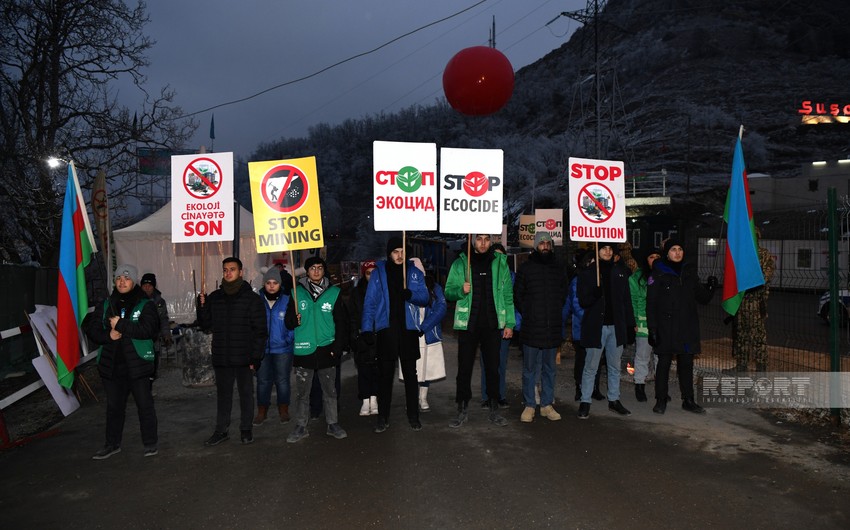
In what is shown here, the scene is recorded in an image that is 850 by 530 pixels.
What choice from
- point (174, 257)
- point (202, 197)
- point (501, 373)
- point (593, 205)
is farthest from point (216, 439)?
point (174, 257)

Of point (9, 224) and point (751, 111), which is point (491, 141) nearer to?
point (751, 111)

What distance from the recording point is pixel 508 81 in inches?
386

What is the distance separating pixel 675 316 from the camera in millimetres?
7020

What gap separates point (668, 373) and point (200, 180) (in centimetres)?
600

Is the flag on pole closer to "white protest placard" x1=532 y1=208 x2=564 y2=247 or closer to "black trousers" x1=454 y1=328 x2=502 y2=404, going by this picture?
"black trousers" x1=454 y1=328 x2=502 y2=404

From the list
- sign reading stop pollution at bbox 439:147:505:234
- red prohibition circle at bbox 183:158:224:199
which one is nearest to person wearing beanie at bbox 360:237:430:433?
sign reading stop pollution at bbox 439:147:505:234

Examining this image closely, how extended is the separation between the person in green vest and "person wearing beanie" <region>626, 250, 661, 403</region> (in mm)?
3783

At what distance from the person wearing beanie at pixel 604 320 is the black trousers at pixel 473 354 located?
1.11m

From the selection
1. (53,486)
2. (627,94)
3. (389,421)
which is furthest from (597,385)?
(627,94)

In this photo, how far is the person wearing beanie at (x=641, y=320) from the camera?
7551 millimetres

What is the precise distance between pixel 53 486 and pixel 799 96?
121 metres

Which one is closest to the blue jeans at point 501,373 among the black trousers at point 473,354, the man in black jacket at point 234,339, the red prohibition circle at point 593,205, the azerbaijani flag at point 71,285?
the black trousers at point 473,354

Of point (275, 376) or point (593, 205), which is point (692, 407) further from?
point (275, 376)

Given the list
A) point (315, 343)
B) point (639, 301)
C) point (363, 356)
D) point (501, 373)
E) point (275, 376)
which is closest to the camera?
point (315, 343)
